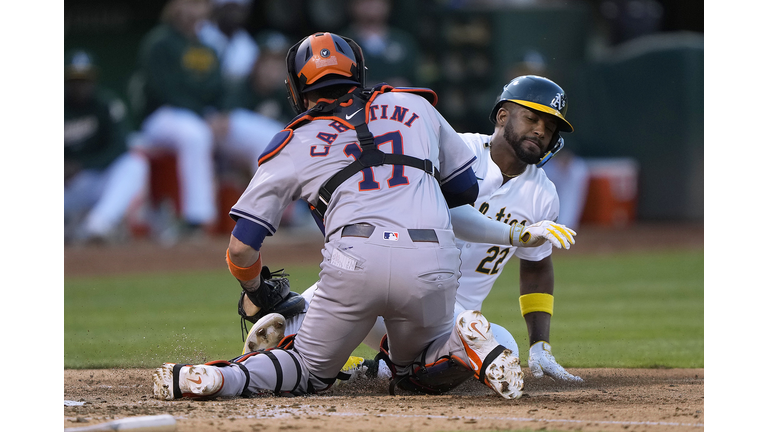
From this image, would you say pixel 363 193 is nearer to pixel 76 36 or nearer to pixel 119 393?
pixel 119 393

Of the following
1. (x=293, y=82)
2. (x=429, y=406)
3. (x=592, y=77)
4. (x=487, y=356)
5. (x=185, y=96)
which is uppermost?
(x=592, y=77)

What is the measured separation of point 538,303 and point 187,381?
2.13 m

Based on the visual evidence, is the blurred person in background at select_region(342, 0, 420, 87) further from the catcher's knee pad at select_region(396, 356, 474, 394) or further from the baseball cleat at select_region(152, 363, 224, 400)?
the baseball cleat at select_region(152, 363, 224, 400)

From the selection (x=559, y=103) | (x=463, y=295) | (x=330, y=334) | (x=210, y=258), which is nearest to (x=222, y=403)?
(x=330, y=334)

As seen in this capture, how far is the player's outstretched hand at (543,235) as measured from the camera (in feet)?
13.7

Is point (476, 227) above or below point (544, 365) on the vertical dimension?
above

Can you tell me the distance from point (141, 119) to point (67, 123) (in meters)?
1.13

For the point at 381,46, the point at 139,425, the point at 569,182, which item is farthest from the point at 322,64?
the point at 569,182

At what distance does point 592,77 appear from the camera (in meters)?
15.9

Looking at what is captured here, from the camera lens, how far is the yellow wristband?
17.1 feet

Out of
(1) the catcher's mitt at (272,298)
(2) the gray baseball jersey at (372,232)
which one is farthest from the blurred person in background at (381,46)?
(2) the gray baseball jersey at (372,232)

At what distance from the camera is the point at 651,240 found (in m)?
14.4

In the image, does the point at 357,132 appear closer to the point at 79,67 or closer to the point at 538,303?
the point at 538,303

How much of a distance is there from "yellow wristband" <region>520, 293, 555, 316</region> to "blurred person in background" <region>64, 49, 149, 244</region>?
9212 millimetres
